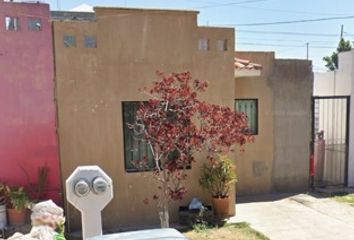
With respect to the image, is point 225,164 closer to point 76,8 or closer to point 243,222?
point 243,222

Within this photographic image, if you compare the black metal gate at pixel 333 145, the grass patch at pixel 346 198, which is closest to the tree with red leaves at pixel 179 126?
the grass patch at pixel 346 198

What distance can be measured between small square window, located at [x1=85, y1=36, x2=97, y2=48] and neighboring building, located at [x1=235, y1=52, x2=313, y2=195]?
4.85m

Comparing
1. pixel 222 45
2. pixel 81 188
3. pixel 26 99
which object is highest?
pixel 222 45

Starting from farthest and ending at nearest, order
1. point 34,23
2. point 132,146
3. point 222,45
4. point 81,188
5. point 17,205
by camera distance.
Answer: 1. point 222,45
2. point 132,146
3. point 34,23
4. point 17,205
5. point 81,188

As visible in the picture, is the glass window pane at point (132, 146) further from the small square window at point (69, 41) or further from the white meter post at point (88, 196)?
the white meter post at point (88, 196)

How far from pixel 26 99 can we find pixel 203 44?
439cm

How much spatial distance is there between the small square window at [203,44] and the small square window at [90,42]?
254 centimetres

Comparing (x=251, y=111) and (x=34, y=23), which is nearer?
(x=34, y=23)

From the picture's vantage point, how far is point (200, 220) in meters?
8.68

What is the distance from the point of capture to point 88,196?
5.14 m

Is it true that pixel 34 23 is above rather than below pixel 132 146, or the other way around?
above

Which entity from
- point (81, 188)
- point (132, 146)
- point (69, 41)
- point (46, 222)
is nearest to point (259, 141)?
point (132, 146)

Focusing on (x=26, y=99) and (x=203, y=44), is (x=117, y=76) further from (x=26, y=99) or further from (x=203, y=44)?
(x=203, y=44)

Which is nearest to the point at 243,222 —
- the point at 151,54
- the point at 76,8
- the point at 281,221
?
the point at 281,221
